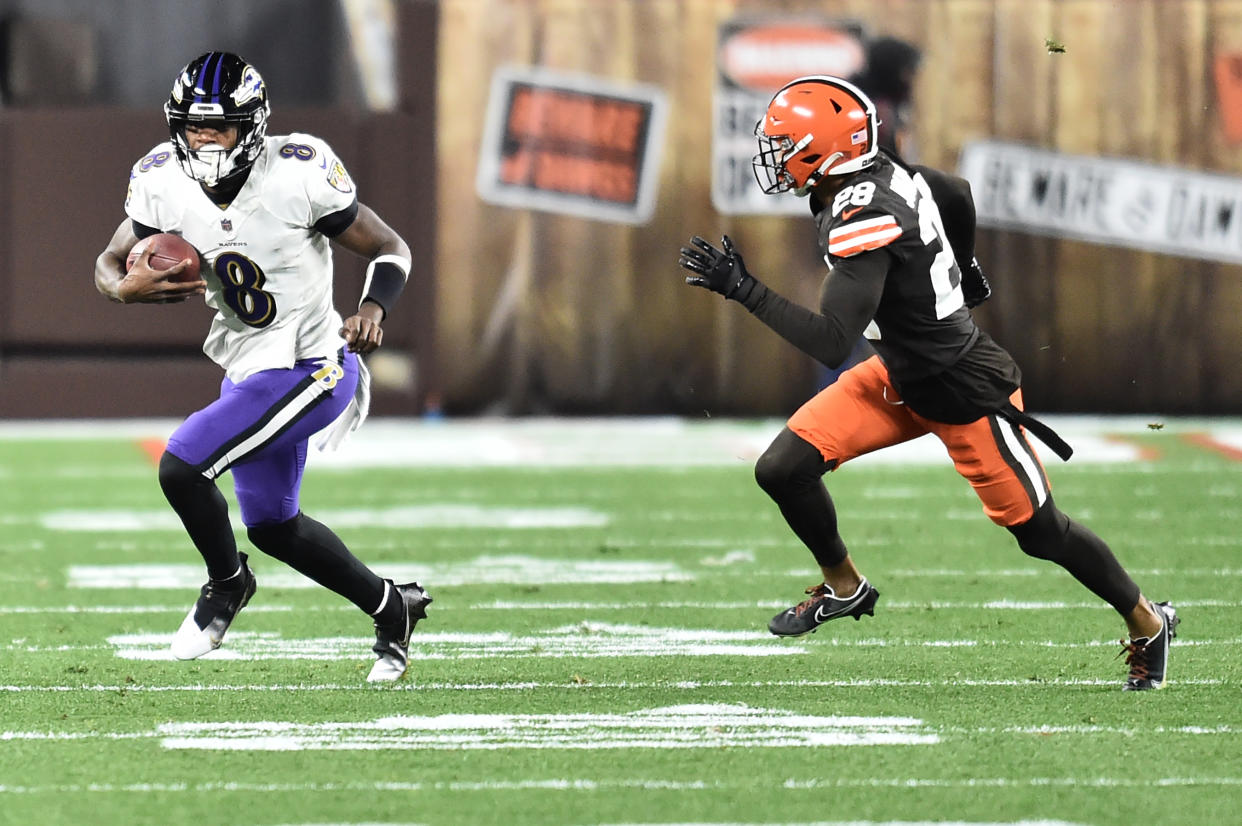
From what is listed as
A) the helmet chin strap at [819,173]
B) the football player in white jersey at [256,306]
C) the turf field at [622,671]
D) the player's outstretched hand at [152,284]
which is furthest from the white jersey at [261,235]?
the helmet chin strap at [819,173]

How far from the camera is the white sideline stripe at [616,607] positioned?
248 inches

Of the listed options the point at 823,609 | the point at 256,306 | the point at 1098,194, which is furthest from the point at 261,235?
the point at 1098,194

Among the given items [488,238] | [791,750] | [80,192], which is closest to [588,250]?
[488,238]

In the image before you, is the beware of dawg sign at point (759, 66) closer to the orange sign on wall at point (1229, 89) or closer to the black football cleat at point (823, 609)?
the orange sign on wall at point (1229, 89)

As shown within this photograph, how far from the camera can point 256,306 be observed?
4.98 meters

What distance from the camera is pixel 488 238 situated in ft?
42.0

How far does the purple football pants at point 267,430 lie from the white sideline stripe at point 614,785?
1.07 metres

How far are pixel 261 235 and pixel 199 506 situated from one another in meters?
0.68

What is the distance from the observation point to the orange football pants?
4883mm

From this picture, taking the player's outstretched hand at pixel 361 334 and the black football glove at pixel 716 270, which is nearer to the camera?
the black football glove at pixel 716 270

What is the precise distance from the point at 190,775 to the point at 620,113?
913 centimetres

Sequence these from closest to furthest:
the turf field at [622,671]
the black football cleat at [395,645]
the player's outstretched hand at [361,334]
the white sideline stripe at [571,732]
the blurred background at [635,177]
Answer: the turf field at [622,671]
the white sideline stripe at [571,732]
the player's outstretched hand at [361,334]
the black football cleat at [395,645]
the blurred background at [635,177]

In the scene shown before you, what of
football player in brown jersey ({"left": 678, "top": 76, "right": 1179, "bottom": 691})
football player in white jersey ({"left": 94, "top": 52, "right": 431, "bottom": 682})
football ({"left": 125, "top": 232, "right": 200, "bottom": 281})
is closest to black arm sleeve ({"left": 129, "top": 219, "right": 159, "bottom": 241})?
football player in white jersey ({"left": 94, "top": 52, "right": 431, "bottom": 682})

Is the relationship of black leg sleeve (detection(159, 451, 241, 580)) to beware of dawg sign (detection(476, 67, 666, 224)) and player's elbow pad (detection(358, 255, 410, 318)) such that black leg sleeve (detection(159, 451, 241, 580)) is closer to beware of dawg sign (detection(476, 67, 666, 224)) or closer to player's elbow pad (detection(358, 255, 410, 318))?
player's elbow pad (detection(358, 255, 410, 318))
